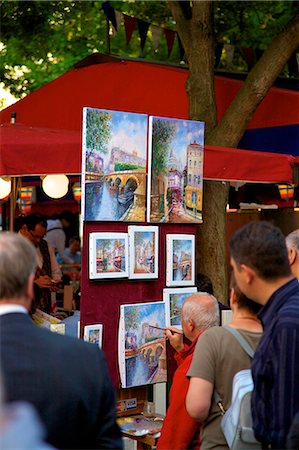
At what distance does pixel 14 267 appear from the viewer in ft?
9.04

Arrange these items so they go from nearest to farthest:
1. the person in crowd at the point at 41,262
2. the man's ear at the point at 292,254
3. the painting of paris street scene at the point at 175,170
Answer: the man's ear at the point at 292,254 → the painting of paris street scene at the point at 175,170 → the person in crowd at the point at 41,262

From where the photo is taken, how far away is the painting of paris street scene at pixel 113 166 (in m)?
5.79

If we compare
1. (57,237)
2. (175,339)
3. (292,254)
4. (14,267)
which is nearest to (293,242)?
(292,254)

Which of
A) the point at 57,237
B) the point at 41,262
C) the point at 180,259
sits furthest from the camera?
the point at 57,237

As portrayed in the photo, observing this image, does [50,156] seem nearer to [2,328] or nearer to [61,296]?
[2,328]

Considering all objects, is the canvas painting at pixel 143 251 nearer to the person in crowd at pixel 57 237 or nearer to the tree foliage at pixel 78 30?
the tree foliage at pixel 78 30

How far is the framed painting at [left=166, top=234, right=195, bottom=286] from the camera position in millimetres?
6453

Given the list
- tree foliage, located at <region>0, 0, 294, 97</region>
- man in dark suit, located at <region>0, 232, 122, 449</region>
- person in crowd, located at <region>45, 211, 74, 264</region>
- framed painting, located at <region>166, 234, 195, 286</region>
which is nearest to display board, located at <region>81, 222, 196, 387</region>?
framed painting, located at <region>166, 234, 195, 286</region>

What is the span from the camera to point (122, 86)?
10.8 metres

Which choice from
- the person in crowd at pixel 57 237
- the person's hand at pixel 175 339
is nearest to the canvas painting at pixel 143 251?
the person's hand at pixel 175 339

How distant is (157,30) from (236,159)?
17.4 ft

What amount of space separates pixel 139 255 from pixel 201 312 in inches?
54.8

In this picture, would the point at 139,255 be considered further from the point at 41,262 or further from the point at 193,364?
the point at 41,262

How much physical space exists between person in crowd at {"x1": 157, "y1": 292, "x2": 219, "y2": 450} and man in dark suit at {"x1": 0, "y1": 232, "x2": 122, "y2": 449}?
179cm
